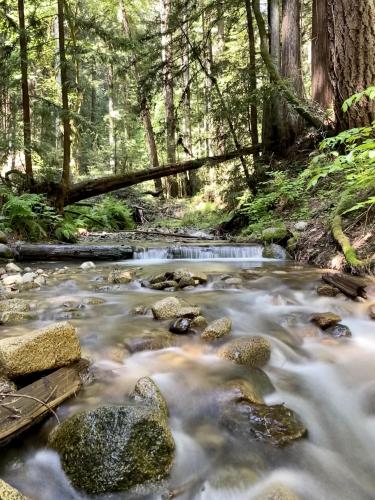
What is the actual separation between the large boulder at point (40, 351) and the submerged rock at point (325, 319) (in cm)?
241

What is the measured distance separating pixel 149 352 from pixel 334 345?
171 cm

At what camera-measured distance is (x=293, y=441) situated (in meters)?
2.33

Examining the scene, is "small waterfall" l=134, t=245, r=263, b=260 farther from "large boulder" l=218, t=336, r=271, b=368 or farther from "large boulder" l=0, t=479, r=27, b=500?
"large boulder" l=0, t=479, r=27, b=500

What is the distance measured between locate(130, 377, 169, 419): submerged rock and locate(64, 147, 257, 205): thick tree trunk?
891 cm

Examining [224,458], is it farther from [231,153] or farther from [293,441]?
[231,153]

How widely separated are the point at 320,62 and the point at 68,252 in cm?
952

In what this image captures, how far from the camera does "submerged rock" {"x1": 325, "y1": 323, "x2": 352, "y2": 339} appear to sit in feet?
12.2

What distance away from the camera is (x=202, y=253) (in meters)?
8.46

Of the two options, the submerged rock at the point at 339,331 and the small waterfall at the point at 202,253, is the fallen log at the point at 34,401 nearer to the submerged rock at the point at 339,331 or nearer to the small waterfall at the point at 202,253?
the submerged rock at the point at 339,331

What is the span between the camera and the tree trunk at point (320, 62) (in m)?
11.5

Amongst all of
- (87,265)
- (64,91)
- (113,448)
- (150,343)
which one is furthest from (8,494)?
(64,91)

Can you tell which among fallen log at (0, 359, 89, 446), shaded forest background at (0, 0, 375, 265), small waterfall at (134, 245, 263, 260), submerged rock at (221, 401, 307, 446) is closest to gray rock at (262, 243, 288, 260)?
small waterfall at (134, 245, 263, 260)

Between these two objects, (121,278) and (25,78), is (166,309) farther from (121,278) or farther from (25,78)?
(25,78)

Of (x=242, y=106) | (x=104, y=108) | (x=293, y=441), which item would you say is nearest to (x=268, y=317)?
(x=293, y=441)
